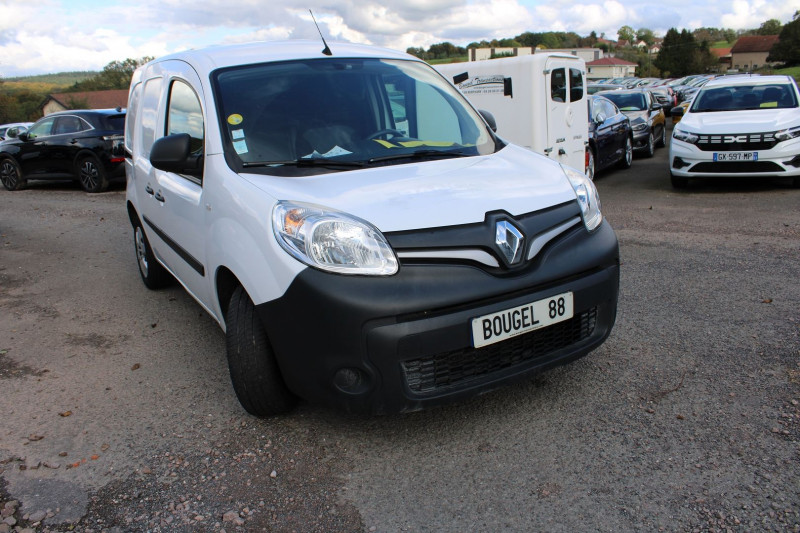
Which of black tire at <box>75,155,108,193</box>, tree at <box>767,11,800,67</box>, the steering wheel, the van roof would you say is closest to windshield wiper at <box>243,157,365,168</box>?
the steering wheel

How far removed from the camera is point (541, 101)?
32.1 ft

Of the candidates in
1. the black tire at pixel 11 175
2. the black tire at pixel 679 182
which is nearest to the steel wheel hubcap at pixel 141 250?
the black tire at pixel 679 182

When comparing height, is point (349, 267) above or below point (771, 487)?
above

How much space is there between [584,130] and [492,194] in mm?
8193

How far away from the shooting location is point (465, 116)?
4.05 metres

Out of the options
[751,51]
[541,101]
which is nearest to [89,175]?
[541,101]

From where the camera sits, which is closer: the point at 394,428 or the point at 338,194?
the point at 338,194

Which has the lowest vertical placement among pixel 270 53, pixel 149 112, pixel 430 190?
pixel 430 190

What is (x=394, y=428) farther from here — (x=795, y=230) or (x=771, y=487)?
(x=795, y=230)

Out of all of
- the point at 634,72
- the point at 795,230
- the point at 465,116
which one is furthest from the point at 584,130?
the point at 634,72

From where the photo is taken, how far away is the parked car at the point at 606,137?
1140 centimetres

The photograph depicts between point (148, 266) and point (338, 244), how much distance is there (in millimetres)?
3461

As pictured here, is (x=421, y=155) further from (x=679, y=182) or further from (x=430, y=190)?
(x=679, y=182)

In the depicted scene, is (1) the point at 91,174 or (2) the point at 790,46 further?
(2) the point at 790,46
